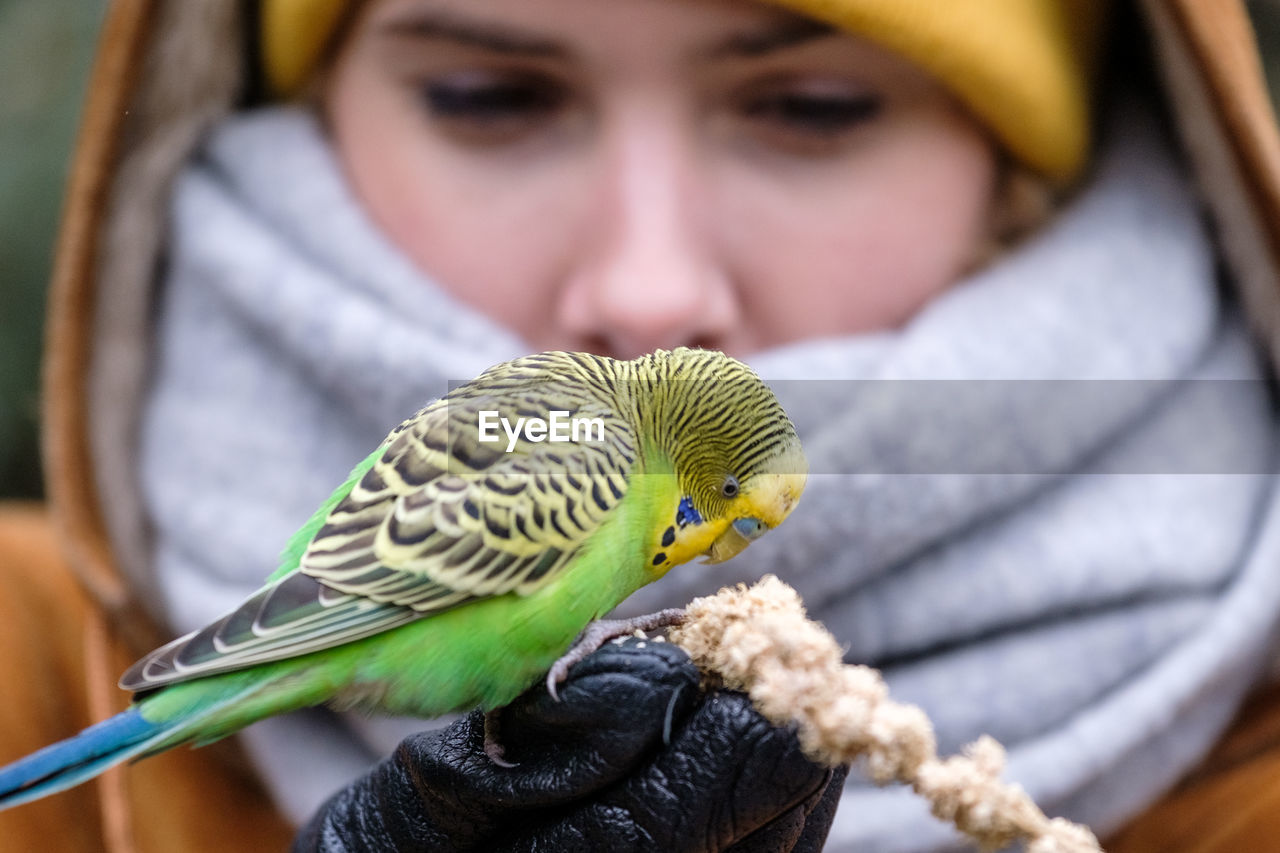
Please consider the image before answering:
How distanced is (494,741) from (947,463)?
0.92 m

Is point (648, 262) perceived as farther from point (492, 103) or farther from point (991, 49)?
point (991, 49)

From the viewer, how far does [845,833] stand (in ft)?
4.82

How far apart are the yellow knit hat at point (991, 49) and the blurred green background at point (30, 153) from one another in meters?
1.11

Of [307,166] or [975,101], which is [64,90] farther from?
[975,101]

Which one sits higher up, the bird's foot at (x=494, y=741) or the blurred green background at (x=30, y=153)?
the blurred green background at (x=30, y=153)

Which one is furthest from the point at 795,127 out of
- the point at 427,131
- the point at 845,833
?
the point at 845,833

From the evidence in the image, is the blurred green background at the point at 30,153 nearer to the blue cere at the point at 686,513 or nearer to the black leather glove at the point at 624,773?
the black leather glove at the point at 624,773

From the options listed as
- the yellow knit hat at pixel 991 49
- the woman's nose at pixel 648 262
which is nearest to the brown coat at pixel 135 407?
the yellow knit hat at pixel 991 49

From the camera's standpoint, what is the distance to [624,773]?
89cm

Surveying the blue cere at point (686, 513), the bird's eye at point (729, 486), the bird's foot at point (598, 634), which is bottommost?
the bird's foot at point (598, 634)

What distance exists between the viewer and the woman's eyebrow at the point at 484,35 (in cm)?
152

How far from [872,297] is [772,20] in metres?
0.46

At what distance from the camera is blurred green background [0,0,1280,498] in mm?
2645

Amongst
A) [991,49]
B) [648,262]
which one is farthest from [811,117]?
[648,262]
